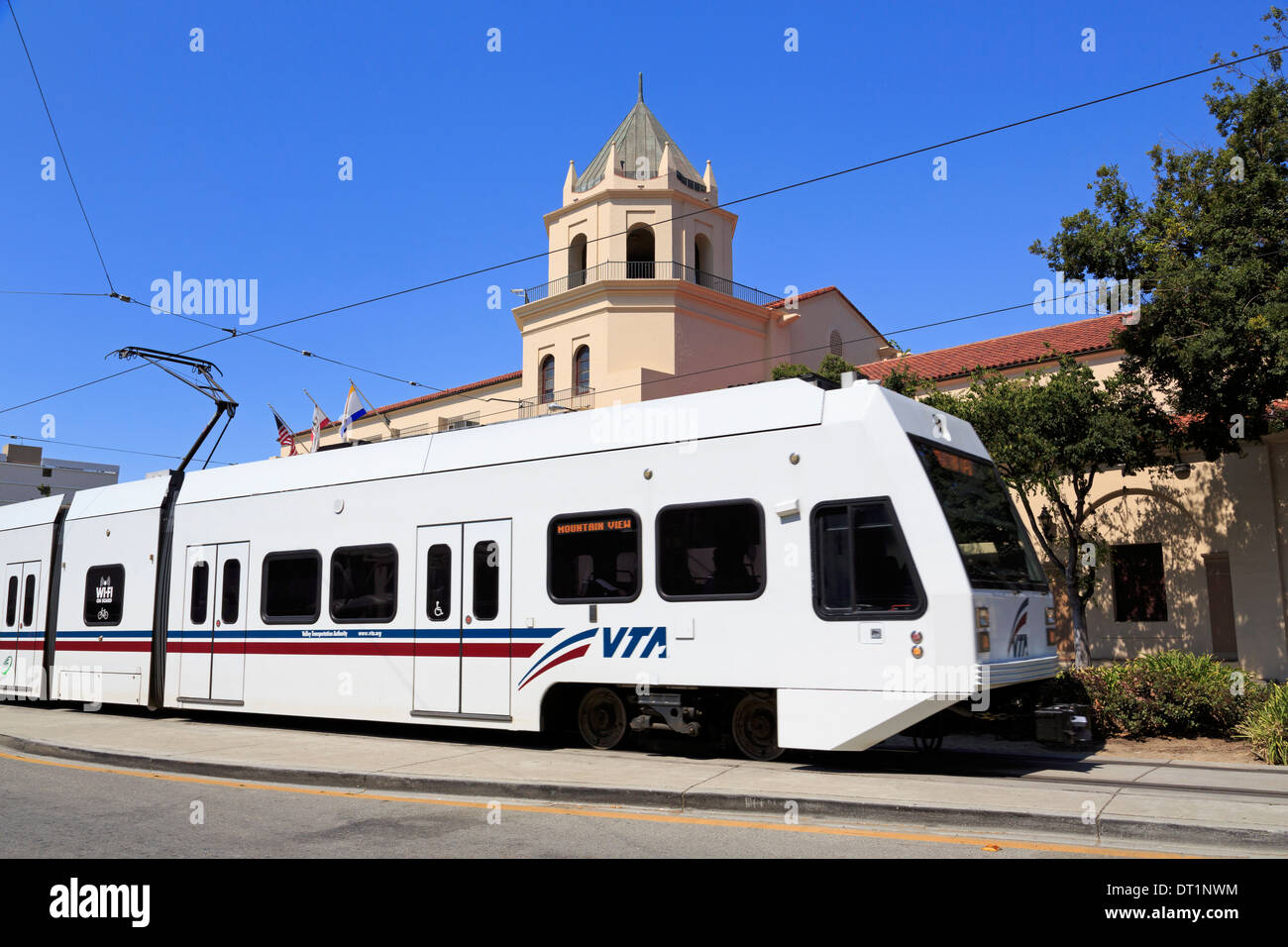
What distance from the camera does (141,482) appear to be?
1622cm

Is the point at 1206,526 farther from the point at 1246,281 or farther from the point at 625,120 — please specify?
the point at 625,120

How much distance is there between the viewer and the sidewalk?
668 centimetres

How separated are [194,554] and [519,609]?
6359 mm

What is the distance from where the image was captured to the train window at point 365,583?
1237cm

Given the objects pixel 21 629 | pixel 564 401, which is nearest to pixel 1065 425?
pixel 21 629

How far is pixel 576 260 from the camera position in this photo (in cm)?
3866

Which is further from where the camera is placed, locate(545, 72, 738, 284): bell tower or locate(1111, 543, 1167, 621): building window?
locate(545, 72, 738, 284): bell tower

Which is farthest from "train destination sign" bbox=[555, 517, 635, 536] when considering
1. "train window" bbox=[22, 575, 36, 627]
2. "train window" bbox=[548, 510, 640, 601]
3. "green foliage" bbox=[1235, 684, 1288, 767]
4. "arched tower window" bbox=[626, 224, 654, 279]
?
"arched tower window" bbox=[626, 224, 654, 279]

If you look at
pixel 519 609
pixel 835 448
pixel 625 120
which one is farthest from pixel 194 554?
pixel 625 120

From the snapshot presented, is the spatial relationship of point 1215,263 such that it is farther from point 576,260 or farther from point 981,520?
point 576,260

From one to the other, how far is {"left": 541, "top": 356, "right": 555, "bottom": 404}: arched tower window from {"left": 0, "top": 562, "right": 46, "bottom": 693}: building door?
2142cm

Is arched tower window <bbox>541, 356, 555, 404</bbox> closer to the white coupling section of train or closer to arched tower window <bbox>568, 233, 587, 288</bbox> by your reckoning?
arched tower window <bbox>568, 233, 587, 288</bbox>

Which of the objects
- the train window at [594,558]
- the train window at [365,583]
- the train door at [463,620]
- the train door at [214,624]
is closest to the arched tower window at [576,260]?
the train door at [214,624]
